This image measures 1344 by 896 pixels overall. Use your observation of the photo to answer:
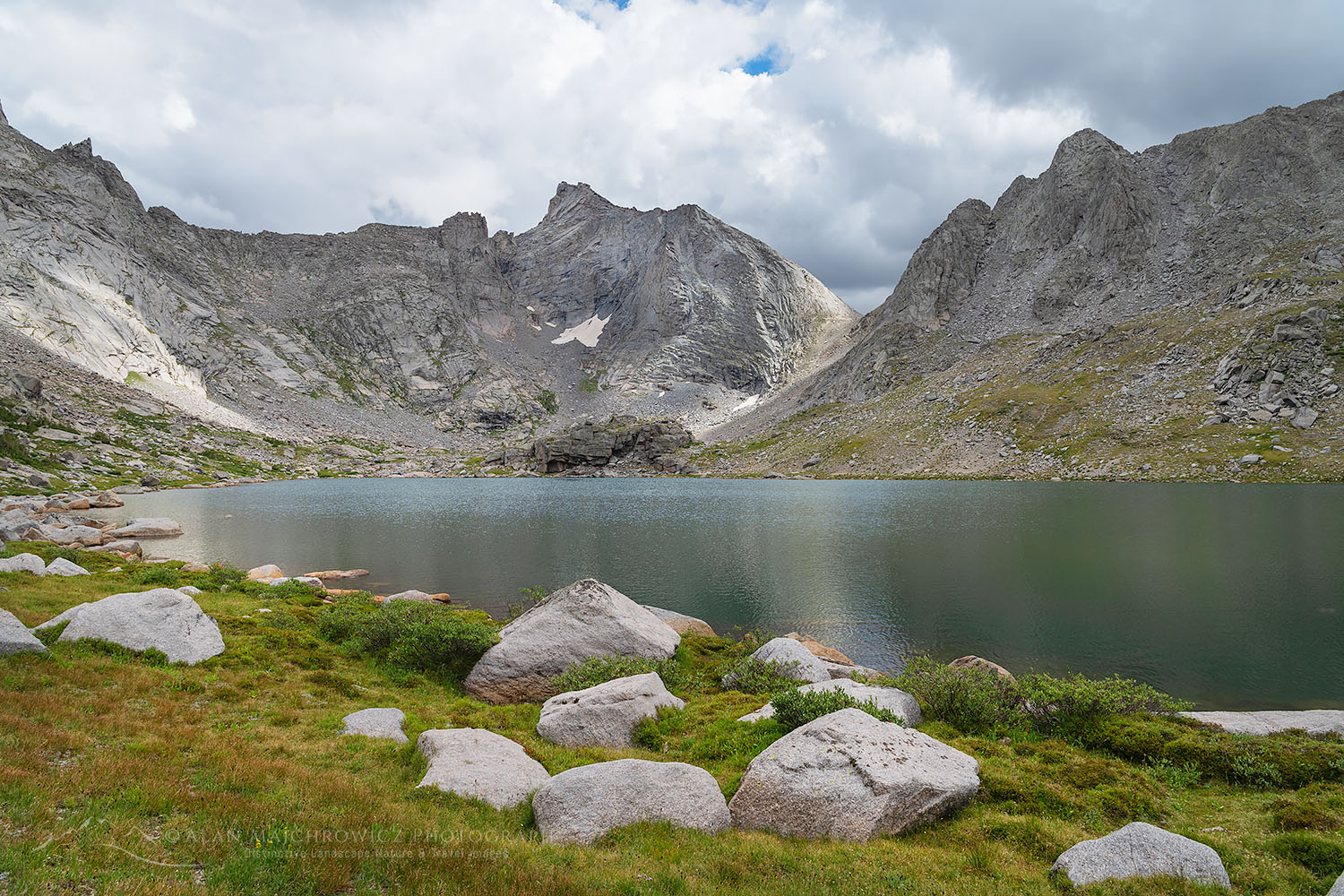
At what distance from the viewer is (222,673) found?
17094 mm

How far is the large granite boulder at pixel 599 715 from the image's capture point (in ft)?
50.7

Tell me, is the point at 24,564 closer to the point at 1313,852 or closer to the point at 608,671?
the point at 608,671

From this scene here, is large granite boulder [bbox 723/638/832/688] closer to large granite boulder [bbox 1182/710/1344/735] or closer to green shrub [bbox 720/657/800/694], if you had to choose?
green shrub [bbox 720/657/800/694]

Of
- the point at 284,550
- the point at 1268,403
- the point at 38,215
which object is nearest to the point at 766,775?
the point at 284,550

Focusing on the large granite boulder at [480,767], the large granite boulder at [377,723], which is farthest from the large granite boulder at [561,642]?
the large granite boulder at [480,767]

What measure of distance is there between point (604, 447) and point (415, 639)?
171095mm

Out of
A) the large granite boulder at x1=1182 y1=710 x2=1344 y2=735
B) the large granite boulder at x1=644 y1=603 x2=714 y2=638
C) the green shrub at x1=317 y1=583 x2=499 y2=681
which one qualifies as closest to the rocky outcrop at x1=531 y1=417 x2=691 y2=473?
the large granite boulder at x1=644 y1=603 x2=714 y2=638

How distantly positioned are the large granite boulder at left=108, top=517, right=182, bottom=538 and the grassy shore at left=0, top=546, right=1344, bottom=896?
5085cm

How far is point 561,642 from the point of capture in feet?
73.5

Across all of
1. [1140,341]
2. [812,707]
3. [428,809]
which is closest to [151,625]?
[428,809]

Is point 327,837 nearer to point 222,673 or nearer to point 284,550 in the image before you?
point 222,673

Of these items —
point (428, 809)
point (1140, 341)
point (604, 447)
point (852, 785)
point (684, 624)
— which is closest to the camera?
point (428, 809)

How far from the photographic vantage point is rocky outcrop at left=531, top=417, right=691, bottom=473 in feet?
628

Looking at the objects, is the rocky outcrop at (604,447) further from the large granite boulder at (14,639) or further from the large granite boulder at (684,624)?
the large granite boulder at (14,639)
